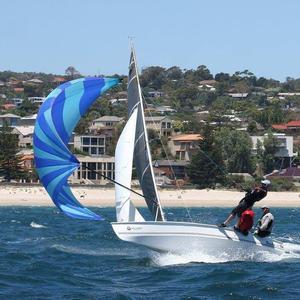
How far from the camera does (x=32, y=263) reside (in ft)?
74.0

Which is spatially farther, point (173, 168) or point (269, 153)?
point (269, 153)

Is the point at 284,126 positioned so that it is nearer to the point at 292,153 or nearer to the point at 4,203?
the point at 292,153

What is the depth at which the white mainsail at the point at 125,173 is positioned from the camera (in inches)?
881

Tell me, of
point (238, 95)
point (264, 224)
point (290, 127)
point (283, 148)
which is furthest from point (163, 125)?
point (238, 95)

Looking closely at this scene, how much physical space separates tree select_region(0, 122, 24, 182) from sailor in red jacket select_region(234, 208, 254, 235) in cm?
4804

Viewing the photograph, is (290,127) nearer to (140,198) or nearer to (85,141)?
(85,141)

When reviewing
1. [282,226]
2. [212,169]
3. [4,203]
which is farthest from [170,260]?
[212,169]

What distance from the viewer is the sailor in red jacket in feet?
72.4

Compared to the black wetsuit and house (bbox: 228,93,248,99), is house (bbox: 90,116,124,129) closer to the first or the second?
house (bbox: 228,93,248,99)

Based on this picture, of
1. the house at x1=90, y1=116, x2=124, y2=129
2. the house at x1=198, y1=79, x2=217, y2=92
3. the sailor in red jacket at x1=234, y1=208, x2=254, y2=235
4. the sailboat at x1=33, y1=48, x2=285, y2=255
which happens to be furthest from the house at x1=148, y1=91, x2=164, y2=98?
the sailor in red jacket at x1=234, y1=208, x2=254, y2=235

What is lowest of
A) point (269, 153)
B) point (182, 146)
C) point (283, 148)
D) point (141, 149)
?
point (269, 153)

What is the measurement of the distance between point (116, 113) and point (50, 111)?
298ft

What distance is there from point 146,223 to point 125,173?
117 centimetres

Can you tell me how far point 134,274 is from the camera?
20.8m
